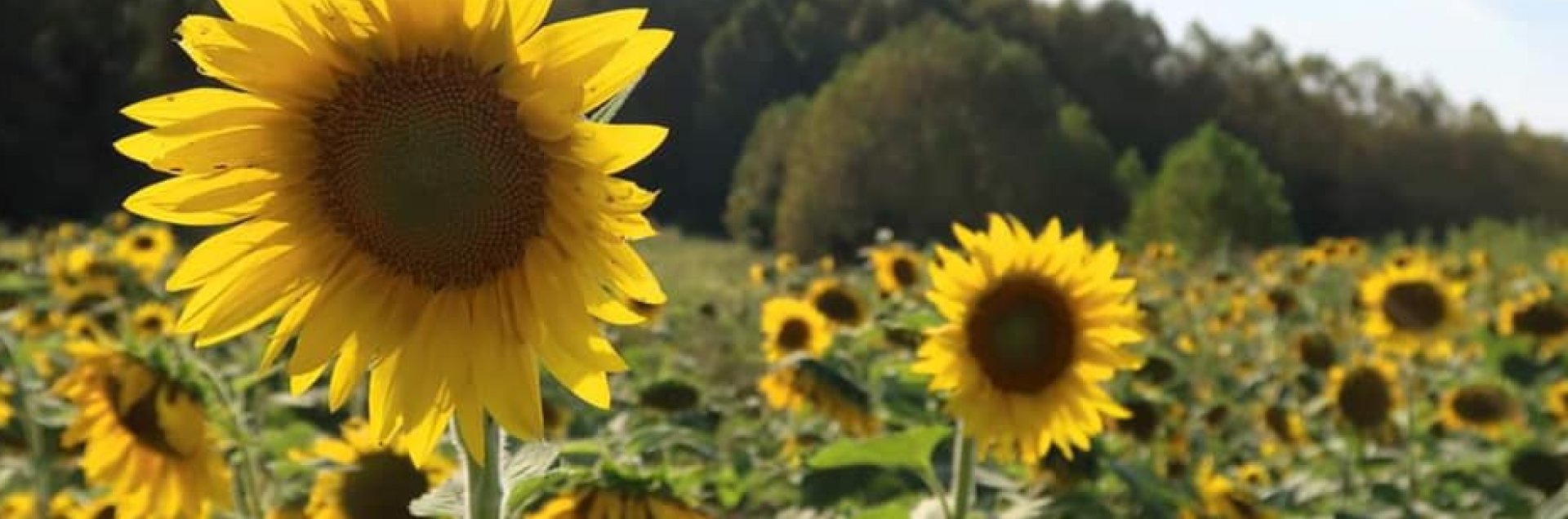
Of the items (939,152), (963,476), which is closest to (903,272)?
(963,476)

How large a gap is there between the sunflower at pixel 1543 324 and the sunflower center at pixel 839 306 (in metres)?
1.96

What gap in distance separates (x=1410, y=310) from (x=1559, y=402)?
0.59m

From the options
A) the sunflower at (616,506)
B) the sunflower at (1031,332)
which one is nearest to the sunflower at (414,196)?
the sunflower at (616,506)

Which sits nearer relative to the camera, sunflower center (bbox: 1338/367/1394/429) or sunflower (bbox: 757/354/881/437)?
sunflower (bbox: 757/354/881/437)

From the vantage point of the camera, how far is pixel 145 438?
2.52 meters

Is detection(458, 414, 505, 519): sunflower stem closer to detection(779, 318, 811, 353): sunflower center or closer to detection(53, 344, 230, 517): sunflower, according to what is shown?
A: detection(53, 344, 230, 517): sunflower

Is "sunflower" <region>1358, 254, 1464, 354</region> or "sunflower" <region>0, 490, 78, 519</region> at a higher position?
"sunflower" <region>1358, 254, 1464, 354</region>

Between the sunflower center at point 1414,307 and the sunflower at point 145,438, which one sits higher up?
the sunflower center at point 1414,307

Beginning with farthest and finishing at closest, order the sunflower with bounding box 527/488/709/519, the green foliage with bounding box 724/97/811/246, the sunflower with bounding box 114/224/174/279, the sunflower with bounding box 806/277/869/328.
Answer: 1. the green foliage with bounding box 724/97/811/246
2. the sunflower with bounding box 114/224/174/279
3. the sunflower with bounding box 806/277/869/328
4. the sunflower with bounding box 527/488/709/519

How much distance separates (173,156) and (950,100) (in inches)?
1304

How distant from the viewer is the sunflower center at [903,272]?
5633 millimetres

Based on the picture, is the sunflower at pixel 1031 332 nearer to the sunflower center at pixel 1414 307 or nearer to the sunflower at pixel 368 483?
the sunflower at pixel 368 483


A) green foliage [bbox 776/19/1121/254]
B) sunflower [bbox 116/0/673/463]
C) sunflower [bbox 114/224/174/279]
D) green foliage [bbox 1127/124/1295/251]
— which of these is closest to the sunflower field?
sunflower [bbox 116/0/673/463]

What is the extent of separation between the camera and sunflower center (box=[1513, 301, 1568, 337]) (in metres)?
5.52
